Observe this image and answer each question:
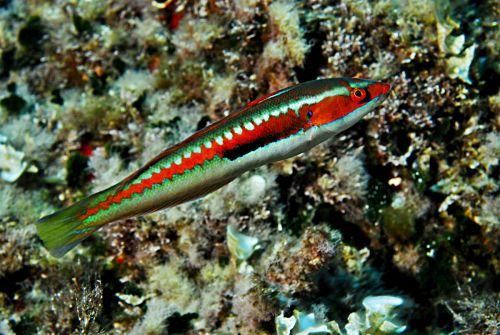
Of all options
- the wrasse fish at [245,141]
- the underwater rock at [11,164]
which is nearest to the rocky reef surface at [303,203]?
the underwater rock at [11,164]

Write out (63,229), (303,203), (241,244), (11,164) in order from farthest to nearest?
1. (11,164)
2. (303,203)
3. (241,244)
4. (63,229)

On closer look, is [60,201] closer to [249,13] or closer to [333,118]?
[249,13]

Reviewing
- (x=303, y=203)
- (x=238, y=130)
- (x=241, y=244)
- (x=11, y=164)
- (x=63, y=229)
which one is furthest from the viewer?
(x=11, y=164)

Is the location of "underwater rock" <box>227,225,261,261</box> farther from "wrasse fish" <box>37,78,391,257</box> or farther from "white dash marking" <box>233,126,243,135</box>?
"white dash marking" <box>233,126,243,135</box>

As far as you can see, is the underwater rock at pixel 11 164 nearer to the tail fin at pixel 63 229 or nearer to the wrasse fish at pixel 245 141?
the tail fin at pixel 63 229

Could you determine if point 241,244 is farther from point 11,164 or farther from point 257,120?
point 11,164

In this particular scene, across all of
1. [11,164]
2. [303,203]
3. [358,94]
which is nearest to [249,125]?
[358,94]
